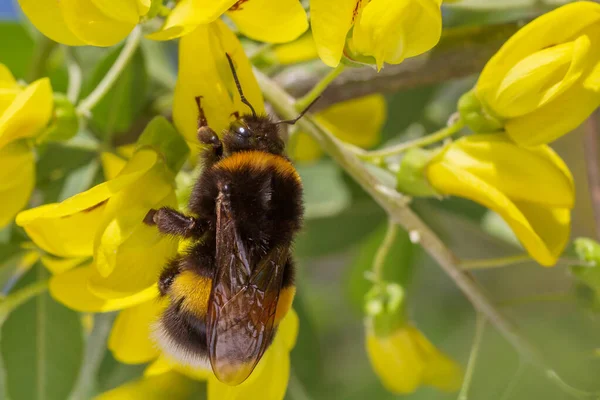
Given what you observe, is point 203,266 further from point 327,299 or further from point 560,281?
point 560,281

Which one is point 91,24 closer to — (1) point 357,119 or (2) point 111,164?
(2) point 111,164

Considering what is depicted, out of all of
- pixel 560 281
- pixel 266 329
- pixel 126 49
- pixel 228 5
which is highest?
pixel 228 5

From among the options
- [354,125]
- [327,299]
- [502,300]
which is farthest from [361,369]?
[502,300]

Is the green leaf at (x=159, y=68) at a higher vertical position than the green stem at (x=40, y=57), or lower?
lower

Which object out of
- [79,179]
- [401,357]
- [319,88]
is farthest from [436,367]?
[79,179]

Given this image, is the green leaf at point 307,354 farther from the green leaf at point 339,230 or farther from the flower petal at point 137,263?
the flower petal at point 137,263

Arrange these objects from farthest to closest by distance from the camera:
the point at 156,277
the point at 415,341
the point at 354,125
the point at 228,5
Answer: the point at 354,125
the point at 415,341
the point at 156,277
the point at 228,5

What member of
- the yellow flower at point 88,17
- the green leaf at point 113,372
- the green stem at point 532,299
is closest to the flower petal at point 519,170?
the green stem at point 532,299
